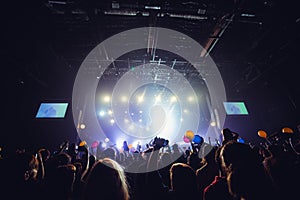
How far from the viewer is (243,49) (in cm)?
857

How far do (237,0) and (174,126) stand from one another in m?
15.9

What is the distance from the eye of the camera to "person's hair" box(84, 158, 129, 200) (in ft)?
4.26

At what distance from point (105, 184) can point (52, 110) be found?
9.66 metres

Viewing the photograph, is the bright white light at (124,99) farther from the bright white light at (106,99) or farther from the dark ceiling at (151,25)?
the dark ceiling at (151,25)

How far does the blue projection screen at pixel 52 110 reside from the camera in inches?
362

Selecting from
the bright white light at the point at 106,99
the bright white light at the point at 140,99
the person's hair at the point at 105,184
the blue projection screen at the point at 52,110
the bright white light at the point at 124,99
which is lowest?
the person's hair at the point at 105,184

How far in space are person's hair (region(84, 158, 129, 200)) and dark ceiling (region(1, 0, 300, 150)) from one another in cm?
584

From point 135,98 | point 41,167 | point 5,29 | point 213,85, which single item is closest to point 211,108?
point 213,85

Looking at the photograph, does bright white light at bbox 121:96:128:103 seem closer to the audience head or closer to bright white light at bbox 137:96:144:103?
bright white light at bbox 137:96:144:103

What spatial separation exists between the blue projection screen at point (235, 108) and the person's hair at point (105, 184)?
36.0 ft

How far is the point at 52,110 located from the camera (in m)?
9.44

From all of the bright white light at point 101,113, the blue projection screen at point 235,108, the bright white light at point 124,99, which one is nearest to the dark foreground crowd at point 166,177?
the blue projection screen at point 235,108

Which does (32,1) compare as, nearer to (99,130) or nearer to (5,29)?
(5,29)

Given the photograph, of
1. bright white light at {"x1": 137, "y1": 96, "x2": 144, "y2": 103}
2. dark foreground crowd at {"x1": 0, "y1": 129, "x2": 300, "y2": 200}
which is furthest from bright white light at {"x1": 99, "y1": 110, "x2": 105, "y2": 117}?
dark foreground crowd at {"x1": 0, "y1": 129, "x2": 300, "y2": 200}
